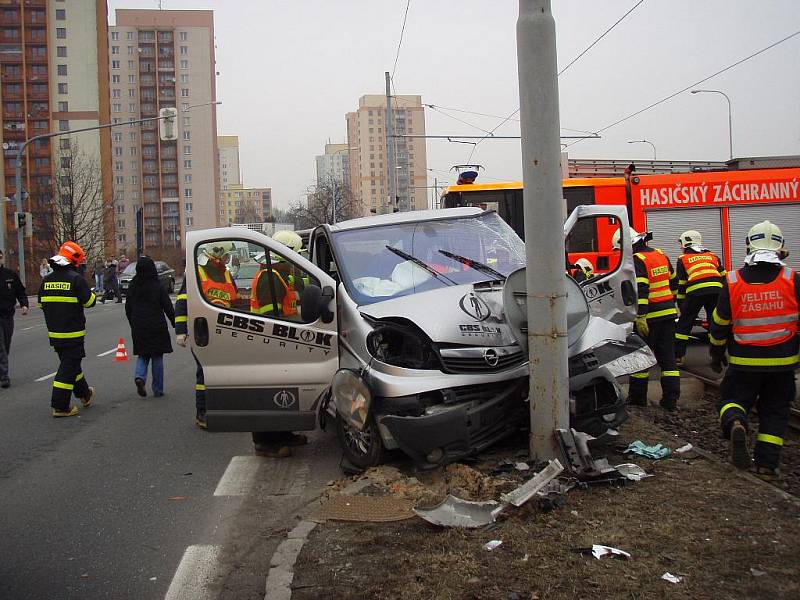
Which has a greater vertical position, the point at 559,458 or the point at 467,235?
the point at 467,235

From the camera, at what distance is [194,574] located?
4.23 m

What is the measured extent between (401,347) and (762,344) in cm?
259

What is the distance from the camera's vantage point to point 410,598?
3.62 metres

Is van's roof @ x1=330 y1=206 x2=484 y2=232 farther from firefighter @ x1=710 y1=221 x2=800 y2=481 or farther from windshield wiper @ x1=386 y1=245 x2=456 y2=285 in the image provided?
firefighter @ x1=710 y1=221 x2=800 y2=481

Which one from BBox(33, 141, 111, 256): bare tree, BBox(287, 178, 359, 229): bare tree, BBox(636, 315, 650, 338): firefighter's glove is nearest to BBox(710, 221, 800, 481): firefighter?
BBox(636, 315, 650, 338): firefighter's glove

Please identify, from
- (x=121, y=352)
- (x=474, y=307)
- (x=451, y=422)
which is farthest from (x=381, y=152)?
(x=451, y=422)

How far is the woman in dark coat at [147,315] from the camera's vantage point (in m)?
9.62

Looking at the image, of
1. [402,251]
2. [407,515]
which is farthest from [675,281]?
[407,515]

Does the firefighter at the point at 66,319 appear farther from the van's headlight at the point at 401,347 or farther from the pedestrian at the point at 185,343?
the van's headlight at the point at 401,347

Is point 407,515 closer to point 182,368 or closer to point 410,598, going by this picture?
point 410,598

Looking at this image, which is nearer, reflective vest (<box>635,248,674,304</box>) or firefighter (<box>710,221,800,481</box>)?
firefighter (<box>710,221,800,481</box>)

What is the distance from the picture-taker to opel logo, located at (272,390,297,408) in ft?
20.4

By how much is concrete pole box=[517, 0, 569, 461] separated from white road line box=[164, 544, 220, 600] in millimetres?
2339

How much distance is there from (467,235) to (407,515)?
9.41 ft
